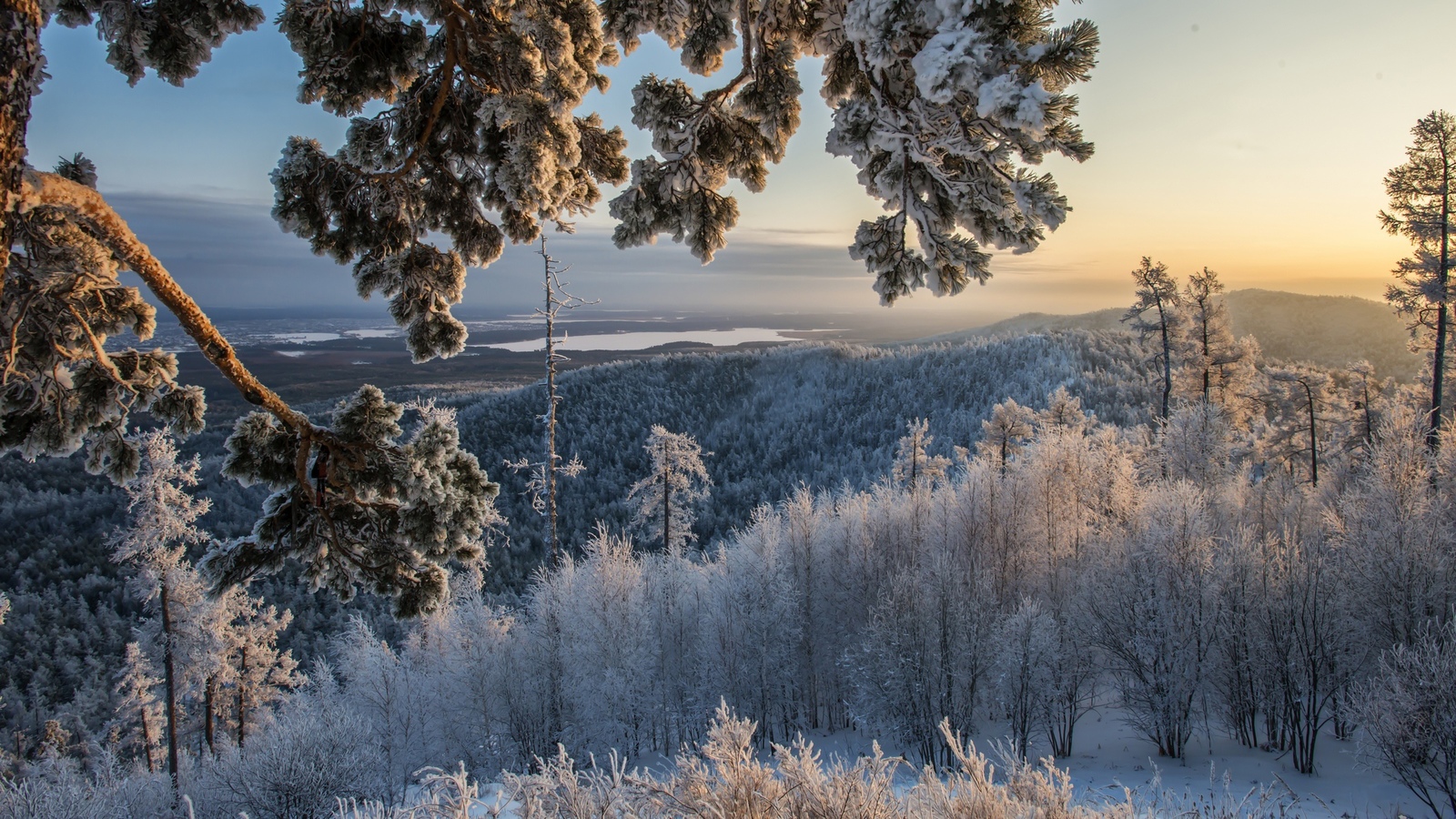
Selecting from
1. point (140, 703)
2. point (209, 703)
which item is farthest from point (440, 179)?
point (140, 703)

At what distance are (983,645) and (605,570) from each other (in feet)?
41.8

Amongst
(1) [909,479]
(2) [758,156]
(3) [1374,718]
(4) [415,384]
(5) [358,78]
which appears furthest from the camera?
(4) [415,384]

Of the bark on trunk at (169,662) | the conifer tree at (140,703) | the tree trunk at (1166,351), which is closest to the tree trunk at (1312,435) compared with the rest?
the tree trunk at (1166,351)

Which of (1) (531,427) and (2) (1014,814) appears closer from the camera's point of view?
(2) (1014,814)

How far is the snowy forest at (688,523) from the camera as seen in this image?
3217mm

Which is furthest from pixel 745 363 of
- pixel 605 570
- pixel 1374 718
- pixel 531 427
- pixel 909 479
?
pixel 1374 718

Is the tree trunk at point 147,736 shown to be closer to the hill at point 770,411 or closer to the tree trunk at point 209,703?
the tree trunk at point 209,703

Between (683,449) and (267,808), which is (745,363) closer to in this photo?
(683,449)

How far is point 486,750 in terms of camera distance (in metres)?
20.8

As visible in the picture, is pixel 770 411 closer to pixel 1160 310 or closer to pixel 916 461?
pixel 916 461

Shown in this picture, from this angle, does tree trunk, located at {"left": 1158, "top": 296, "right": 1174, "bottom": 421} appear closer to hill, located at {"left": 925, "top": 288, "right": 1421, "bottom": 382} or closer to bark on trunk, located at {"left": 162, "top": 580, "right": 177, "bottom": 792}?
bark on trunk, located at {"left": 162, "top": 580, "right": 177, "bottom": 792}

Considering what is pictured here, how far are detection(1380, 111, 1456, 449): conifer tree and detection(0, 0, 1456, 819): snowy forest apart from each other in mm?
103

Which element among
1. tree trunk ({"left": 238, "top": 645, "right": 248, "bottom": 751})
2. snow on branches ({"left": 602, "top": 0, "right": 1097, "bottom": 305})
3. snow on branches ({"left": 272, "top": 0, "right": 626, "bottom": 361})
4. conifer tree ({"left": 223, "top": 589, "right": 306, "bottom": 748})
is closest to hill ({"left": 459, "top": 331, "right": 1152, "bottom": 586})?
conifer tree ({"left": 223, "top": 589, "right": 306, "bottom": 748})

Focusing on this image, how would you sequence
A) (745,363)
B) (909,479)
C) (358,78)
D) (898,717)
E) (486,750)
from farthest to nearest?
(745,363) < (909,479) < (486,750) < (898,717) < (358,78)
